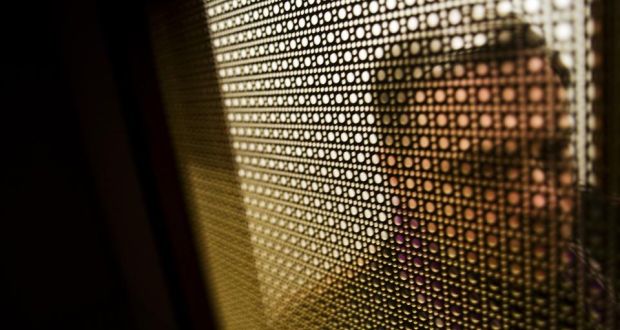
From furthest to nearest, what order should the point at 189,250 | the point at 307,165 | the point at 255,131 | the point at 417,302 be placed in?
1. the point at 189,250
2. the point at 255,131
3. the point at 307,165
4. the point at 417,302

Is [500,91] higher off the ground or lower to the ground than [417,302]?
higher

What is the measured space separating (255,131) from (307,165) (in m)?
0.16

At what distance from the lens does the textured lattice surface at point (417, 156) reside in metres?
0.33

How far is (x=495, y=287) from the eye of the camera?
394mm

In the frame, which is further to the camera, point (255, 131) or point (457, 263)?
point (255, 131)

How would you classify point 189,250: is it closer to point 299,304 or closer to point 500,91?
point 299,304

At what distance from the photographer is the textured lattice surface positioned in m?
0.33

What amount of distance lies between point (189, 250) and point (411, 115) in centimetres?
89

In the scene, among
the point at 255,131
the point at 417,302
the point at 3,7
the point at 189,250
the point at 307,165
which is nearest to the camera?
the point at 417,302

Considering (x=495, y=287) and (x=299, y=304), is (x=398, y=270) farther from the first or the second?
(x=299, y=304)

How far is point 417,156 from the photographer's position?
0.43 metres

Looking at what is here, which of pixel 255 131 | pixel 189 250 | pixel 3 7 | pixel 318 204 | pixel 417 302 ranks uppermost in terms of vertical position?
pixel 3 7

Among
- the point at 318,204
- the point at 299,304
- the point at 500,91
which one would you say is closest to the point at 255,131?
the point at 318,204

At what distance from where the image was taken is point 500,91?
35 cm
